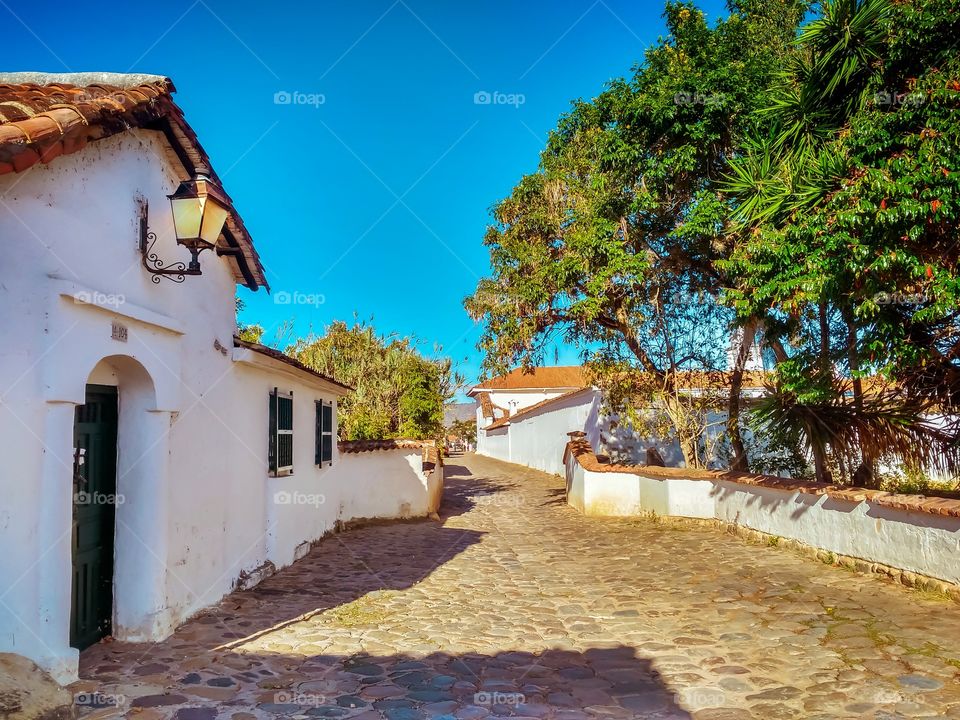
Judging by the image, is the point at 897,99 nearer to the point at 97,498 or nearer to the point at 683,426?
the point at 683,426

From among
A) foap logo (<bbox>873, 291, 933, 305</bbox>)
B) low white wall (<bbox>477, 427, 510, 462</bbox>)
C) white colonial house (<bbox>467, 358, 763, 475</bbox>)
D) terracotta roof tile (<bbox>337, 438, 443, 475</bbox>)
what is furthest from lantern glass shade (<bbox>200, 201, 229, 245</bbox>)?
low white wall (<bbox>477, 427, 510, 462</bbox>)

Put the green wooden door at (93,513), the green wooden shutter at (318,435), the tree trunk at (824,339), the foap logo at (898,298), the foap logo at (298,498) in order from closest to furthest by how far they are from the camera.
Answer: the green wooden door at (93,513) → the foap logo at (898,298) → the tree trunk at (824,339) → the foap logo at (298,498) → the green wooden shutter at (318,435)

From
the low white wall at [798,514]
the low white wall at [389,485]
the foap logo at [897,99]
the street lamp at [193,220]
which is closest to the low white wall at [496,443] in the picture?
the low white wall at [798,514]

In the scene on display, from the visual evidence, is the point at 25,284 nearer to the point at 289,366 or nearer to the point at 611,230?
the point at 289,366

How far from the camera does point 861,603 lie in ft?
21.4

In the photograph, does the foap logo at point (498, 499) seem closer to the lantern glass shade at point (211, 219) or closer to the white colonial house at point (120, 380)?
the white colonial house at point (120, 380)

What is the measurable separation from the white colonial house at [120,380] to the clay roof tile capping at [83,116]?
0.05ft

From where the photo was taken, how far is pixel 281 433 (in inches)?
356

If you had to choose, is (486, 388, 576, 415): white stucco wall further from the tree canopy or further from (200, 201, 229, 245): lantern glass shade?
(200, 201, 229, 245): lantern glass shade

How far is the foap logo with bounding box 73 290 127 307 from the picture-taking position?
4.42m

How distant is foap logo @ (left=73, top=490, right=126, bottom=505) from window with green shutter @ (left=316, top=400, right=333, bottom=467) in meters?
5.44

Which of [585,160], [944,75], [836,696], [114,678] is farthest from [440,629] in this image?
[585,160]

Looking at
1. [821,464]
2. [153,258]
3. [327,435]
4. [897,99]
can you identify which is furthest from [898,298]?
[327,435]

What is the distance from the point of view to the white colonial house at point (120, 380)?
406 cm
